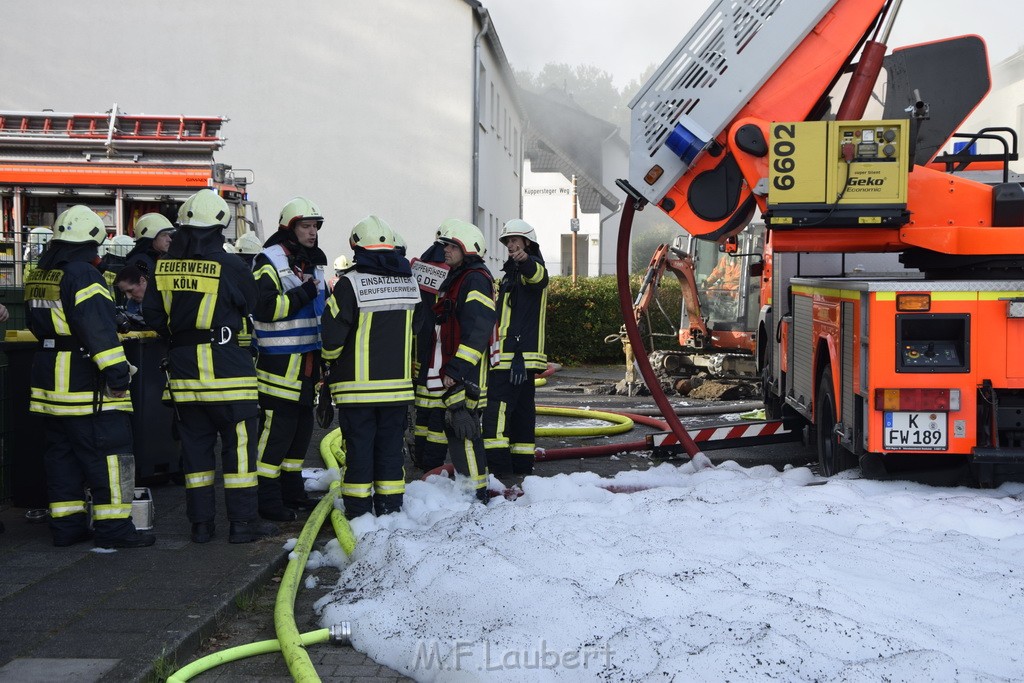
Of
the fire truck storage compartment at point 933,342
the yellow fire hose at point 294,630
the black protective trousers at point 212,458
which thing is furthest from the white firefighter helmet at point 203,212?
the fire truck storage compartment at point 933,342

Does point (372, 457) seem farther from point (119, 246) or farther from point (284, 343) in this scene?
point (119, 246)

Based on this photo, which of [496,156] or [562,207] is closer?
[496,156]

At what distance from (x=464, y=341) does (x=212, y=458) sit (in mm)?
1716

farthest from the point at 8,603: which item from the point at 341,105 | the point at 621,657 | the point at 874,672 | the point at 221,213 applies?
the point at 341,105

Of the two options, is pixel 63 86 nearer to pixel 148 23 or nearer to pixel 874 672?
pixel 148 23

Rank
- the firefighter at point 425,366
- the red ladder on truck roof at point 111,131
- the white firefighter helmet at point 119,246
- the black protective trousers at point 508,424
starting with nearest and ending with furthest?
the firefighter at point 425,366
the black protective trousers at point 508,424
the white firefighter helmet at point 119,246
the red ladder on truck roof at point 111,131

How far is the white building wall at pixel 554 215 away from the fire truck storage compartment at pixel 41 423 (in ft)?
135

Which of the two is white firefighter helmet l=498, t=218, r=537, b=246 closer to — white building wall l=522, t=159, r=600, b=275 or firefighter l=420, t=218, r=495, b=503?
firefighter l=420, t=218, r=495, b=503

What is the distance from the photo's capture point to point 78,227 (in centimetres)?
612

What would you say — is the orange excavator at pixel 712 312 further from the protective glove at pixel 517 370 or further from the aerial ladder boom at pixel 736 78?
the aerial ladder boom at pixel 736 78

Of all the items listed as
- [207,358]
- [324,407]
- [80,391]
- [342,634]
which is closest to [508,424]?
[324,407]

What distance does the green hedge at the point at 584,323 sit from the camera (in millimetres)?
21844

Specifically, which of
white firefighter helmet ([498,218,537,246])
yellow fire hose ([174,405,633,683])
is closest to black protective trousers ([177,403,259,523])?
yellow fire hose ([174,405,633,683])

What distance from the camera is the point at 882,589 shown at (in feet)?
14.9
